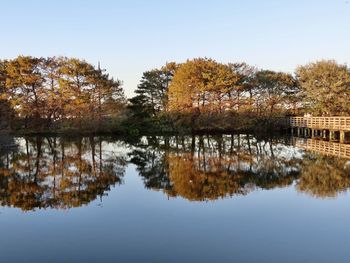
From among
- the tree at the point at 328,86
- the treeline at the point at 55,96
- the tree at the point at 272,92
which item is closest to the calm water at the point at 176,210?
the treeline at the point at 55,96

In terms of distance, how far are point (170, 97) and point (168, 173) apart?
94.0ft

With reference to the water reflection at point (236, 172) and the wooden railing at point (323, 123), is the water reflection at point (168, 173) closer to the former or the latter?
the water reflection at point (236, 172)

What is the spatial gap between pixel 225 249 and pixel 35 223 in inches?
208

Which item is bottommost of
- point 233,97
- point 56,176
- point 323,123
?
point 56,176

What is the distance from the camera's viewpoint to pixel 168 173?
1769cm

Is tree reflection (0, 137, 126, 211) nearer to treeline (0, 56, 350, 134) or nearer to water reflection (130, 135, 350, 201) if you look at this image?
water reflection (130, 135, 350, 201)

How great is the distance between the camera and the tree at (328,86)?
1660 inches

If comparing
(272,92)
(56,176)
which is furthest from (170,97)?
(56,176)

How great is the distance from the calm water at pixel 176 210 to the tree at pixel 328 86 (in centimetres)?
2326

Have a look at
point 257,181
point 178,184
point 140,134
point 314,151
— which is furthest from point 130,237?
point 140,134

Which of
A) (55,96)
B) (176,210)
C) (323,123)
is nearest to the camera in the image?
(176,210)

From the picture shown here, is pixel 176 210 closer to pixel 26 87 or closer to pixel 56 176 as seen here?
pixel 56 176

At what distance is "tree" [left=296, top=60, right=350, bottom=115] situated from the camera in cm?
4216

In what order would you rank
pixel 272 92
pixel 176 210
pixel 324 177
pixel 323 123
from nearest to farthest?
pixel 176 210, pixel 324 177, pixel 323 123, pixel 272 92
